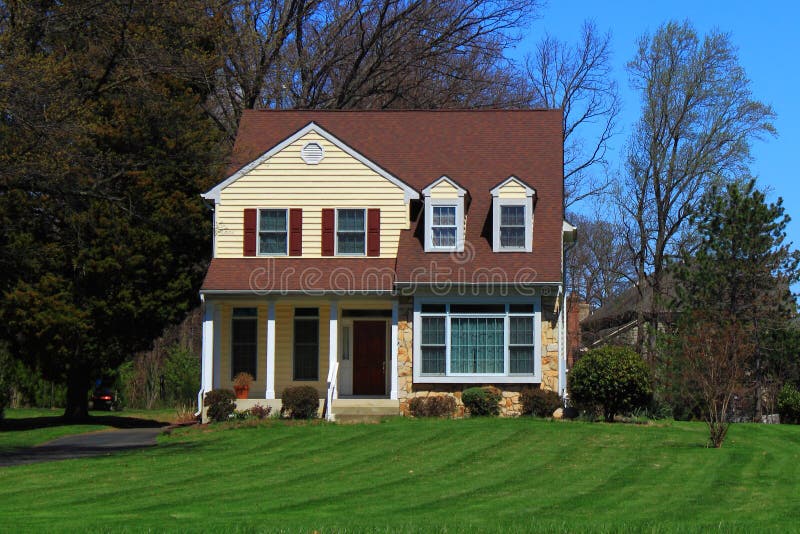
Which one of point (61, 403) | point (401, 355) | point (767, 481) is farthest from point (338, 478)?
point (61, 403)

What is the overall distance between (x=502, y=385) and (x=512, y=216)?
4.43 meters

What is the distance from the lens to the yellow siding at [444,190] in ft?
94.3

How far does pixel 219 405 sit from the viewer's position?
27422mm

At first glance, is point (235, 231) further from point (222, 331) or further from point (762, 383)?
point (762, 383)

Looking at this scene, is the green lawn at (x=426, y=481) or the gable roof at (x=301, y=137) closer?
the green lawn at (x=426, y=481)

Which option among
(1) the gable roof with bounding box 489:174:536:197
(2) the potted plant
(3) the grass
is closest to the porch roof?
(2) the potted plant

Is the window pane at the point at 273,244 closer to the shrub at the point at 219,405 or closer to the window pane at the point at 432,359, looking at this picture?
the shrub at the point at 219,405

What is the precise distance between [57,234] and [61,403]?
14.0 metres

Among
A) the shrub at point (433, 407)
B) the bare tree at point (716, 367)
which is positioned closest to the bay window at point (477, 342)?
the shrub at point (433, 407)

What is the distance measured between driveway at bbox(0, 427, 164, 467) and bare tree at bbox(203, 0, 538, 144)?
1266 cm

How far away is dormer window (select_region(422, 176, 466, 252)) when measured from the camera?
28.7 metres

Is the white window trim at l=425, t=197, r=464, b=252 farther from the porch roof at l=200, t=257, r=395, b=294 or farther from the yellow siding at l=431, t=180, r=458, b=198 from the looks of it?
the porch roof at l=200, t=257, r=395, b=294

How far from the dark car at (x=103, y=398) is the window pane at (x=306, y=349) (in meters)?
13.2

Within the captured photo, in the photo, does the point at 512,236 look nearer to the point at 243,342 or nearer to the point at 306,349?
the point at 306,349
